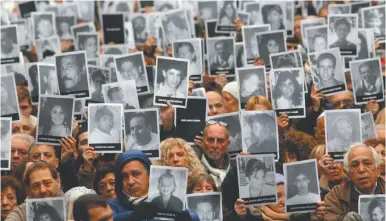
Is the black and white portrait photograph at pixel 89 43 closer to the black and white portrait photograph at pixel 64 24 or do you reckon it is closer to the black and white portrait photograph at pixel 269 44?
the black and white portrait photograph at pixel 64 24

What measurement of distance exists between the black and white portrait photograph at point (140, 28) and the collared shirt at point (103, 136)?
516cm

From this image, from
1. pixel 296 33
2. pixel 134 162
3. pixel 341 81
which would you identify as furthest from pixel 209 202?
pixel 296 33

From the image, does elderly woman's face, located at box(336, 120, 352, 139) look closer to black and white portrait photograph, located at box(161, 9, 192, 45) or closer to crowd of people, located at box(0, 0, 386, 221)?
crowd of people, located at box(0, 0, 386, 221)

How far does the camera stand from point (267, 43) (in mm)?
14102

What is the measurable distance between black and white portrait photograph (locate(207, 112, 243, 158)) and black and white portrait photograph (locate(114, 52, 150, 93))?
1.64 metres

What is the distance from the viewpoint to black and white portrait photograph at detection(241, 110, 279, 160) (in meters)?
11.2

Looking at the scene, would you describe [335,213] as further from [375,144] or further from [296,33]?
[296,33]

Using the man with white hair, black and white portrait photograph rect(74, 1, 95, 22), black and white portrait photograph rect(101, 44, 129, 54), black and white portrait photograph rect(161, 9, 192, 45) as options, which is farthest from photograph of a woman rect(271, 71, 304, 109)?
black and white portrait photograph rect(74, 1, 95, 22)

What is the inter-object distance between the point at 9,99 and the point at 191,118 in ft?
5.19

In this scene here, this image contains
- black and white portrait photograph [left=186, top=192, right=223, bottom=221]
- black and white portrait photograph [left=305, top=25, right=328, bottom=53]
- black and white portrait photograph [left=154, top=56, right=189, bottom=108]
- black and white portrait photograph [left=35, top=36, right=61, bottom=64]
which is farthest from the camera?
black and white portrait photograph [left=35, top=36, right=61, bottom=64]

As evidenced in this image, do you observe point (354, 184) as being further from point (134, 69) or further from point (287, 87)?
point (134, 69)

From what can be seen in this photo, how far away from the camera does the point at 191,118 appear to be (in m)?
11.8

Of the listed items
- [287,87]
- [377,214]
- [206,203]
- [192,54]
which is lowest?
[377,214]

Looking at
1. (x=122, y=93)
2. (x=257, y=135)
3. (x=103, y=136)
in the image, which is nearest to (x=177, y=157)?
(x=103, y=136)
